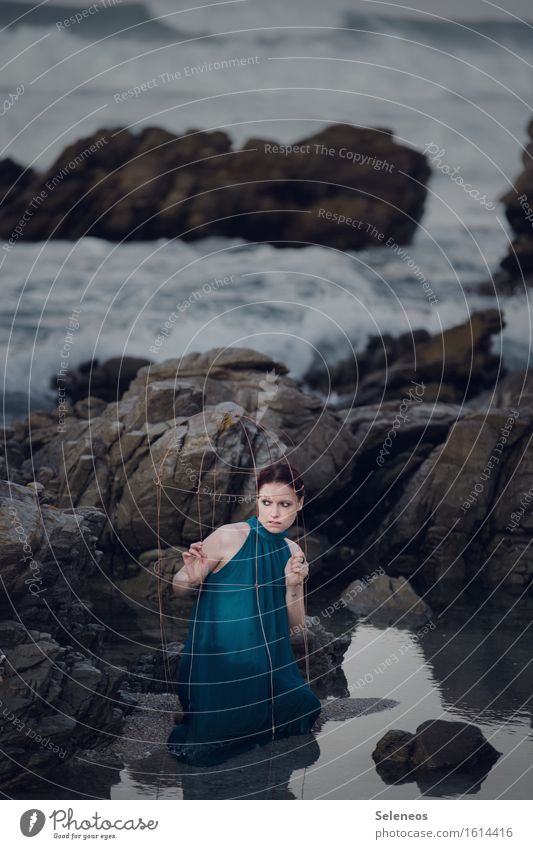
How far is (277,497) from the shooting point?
8102 millimetres

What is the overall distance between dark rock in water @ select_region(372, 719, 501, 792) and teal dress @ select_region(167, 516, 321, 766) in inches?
31.3

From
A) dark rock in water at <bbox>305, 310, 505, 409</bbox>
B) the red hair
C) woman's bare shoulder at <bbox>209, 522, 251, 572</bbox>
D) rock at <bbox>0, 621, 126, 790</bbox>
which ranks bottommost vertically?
rock at <bbox>0, 621, 126, 790</bbox>

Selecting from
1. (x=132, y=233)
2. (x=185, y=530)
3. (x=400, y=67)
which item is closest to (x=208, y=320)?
(x=132, y=233)

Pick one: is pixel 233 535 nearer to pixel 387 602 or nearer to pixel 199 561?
pixel 199 561

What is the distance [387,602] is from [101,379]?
10.9 metres

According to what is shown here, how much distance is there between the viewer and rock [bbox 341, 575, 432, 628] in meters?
12.0

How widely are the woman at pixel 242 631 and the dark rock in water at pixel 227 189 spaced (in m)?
13.8

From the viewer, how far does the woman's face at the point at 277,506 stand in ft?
26.4

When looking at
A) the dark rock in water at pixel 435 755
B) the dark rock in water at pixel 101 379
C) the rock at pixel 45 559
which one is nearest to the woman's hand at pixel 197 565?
the rock at pixel 45 559

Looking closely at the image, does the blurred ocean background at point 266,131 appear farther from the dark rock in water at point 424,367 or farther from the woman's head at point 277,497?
the woman's head at point 277,497

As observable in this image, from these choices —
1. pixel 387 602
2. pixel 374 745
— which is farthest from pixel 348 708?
pixel 387 602

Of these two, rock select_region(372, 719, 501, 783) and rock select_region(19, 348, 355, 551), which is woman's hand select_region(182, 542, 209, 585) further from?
rock select_region(19, 348, 355, 551)

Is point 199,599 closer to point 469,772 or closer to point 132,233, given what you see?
point 469,772

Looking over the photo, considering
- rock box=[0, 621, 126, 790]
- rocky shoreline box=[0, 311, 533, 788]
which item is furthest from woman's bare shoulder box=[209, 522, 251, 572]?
rocky shoreline box=[0, 311, 533, 788]
